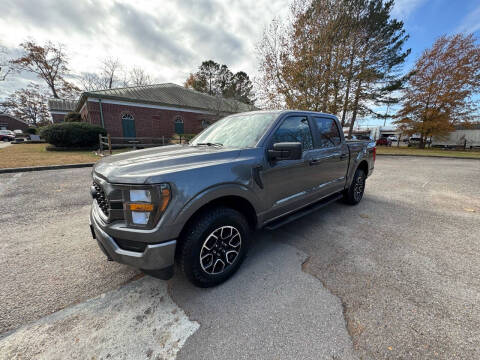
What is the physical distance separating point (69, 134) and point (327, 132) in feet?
54.5

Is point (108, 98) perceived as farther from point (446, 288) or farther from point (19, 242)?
point (446, 288)

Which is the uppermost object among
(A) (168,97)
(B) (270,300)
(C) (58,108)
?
(C) (58,108)

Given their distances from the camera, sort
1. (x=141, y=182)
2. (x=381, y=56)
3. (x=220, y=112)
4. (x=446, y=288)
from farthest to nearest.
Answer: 1. (x=220, y=112)
2. (x=381, y=56)
3. (x=446, y=288)
4. (x=141, y=182)

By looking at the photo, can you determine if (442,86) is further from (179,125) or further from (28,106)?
(28,106)

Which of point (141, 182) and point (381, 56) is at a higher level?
point (381, 56)

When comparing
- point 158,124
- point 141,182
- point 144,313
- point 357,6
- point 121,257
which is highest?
point 357,6

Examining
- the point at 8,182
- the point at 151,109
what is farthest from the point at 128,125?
the point at 8,182

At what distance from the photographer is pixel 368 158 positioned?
4.64 meters

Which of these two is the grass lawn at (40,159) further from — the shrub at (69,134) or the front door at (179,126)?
the front door at (179,126)

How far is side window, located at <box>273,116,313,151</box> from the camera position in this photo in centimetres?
260

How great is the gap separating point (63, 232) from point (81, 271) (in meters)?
1.32

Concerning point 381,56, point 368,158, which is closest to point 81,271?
point 368,158

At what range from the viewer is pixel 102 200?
1.98m

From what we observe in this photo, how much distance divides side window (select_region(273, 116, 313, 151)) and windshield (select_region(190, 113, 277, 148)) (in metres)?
0.18
